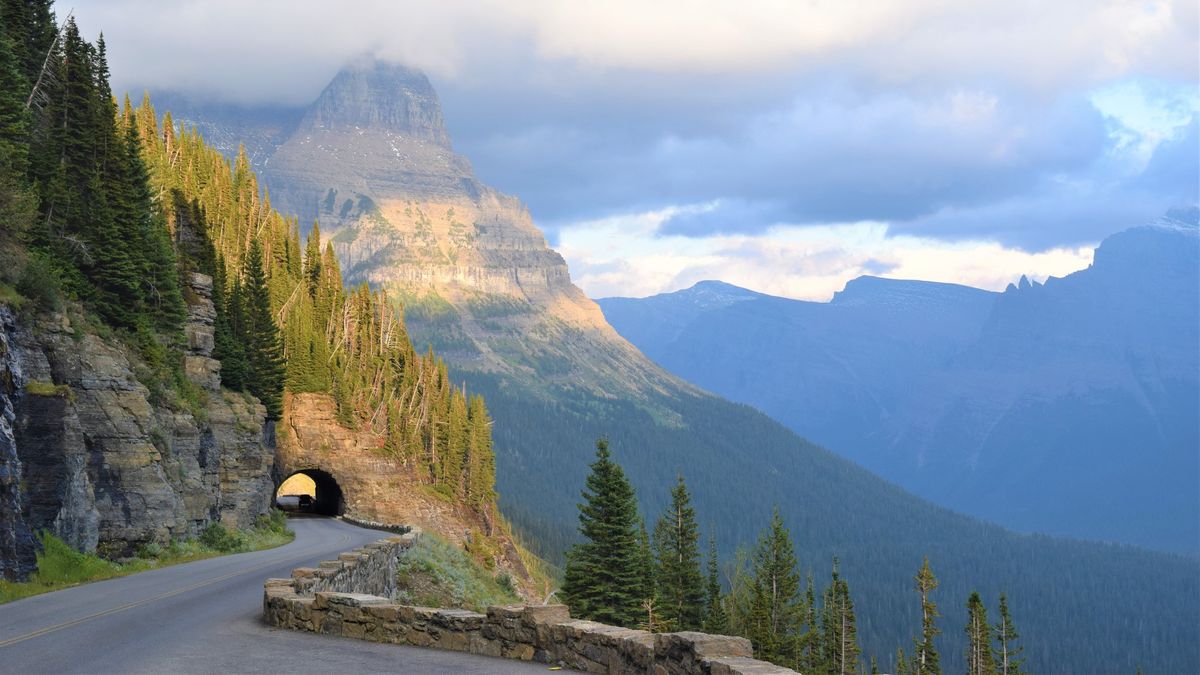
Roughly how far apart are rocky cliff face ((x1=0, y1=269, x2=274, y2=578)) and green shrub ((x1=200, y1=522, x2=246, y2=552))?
0.57m

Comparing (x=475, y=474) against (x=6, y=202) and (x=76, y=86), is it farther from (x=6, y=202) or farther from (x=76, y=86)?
(x=6, y=202)

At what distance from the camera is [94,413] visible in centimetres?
3675

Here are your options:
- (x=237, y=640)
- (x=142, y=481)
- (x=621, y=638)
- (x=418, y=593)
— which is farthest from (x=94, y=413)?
(x=621, y=638)

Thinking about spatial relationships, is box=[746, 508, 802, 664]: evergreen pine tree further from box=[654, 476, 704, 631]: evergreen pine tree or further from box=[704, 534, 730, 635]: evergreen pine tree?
box=[654, 476, 704, 631]: evergreen pine tree

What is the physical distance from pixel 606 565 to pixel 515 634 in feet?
135

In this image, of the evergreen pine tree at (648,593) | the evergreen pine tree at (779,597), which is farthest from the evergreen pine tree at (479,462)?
the evergreen pine tree at (648,593)

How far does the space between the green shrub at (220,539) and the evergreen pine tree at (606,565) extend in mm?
17688

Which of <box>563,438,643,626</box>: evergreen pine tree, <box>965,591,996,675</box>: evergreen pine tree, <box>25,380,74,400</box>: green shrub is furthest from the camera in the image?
<box>965,591,996,675</box>: evergreen pine tree

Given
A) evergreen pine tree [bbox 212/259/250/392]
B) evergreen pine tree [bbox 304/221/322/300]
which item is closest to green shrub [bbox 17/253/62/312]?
evergreen pine tree [bbox 212/259/250/392]

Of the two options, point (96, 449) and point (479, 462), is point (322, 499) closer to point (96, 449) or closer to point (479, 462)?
point (479, 462)

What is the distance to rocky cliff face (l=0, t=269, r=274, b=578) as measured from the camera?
1167 inches

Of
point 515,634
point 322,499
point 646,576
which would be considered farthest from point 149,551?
point 322,499

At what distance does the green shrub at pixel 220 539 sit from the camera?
46875 mm

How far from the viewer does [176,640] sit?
19328 mm
